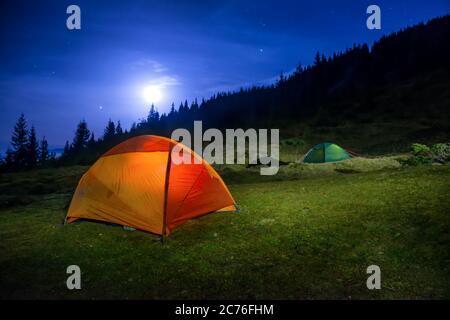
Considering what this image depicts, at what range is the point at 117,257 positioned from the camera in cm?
631

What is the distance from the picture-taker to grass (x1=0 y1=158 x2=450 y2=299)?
16.1 ft

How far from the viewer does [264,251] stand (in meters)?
6.21

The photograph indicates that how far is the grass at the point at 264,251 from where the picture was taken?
492 cm

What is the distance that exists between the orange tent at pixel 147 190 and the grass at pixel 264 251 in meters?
0.35

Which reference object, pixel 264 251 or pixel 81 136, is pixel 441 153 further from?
pixel 81 136

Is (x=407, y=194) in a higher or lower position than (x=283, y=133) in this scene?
lower

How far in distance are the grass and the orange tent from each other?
35 cm

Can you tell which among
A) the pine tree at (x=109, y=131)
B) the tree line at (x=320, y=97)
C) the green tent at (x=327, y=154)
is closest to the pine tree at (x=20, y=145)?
the tree line at (x=320, y=97)

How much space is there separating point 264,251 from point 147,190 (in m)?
3.29

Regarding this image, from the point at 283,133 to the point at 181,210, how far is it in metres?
36.9

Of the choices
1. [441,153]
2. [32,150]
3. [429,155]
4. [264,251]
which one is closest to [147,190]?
[264,251]
